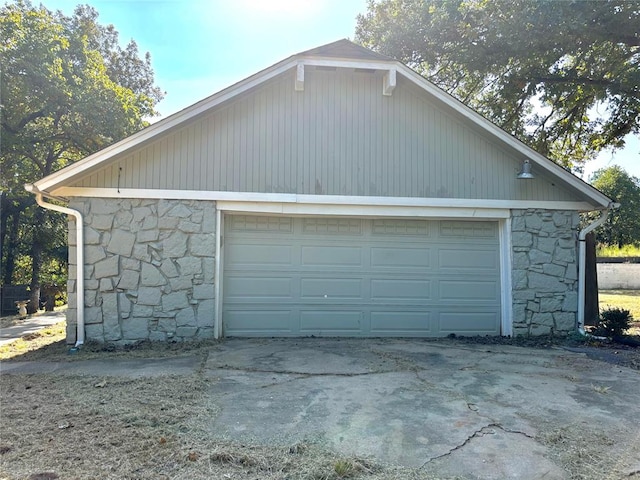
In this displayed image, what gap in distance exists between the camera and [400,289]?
751 cm

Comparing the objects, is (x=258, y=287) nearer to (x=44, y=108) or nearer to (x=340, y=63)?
(x=340, y=63)

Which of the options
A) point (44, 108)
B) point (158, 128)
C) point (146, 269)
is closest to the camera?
point (158, 128)

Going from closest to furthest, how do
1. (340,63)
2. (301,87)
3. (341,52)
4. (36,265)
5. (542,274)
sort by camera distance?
(340,63)
(341,52)
(301,87)
(542,274)
(36,265)

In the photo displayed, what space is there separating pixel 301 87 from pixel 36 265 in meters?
11.8

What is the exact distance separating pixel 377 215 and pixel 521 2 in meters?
5.60

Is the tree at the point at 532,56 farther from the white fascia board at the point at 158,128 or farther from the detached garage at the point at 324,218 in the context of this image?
the white fascia board at the point at 158,128

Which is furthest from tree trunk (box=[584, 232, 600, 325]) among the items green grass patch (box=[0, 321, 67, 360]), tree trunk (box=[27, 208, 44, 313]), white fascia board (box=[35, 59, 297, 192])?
tree trunk (box=[27, 208, 44, 313])

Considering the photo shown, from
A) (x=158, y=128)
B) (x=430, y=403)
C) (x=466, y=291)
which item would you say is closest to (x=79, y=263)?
(x=158, y=128)

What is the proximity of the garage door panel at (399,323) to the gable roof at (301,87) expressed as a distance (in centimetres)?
329

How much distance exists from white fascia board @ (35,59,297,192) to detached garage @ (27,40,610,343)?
23 mm

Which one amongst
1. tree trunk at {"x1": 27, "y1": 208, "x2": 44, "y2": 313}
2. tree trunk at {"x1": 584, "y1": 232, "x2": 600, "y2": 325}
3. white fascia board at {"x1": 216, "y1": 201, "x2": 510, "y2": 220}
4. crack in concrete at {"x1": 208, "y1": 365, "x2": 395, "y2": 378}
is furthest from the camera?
tree trunk at {"x1": 27, "y1": 208, "x2": 44, "y2": 313}

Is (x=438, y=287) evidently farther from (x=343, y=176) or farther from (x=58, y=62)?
(x=58, y=62)

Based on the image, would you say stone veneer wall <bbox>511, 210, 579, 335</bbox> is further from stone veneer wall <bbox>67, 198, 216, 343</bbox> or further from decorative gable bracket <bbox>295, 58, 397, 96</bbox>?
stone veneer wall <bbox>67, 198, 216, 343</bbox>

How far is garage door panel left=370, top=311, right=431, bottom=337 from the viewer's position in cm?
747
